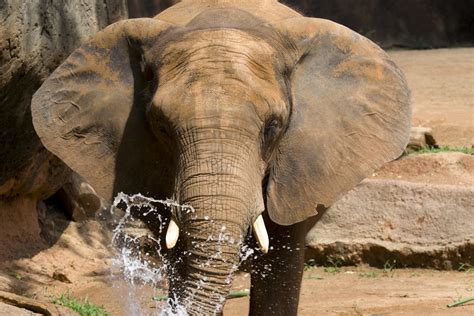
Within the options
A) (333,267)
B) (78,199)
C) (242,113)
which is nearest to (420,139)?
(333,267)

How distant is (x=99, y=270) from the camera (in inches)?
366

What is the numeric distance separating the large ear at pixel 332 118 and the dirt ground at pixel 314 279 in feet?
4.95

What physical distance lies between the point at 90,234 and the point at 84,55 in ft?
11.8

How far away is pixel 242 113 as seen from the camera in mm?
5551

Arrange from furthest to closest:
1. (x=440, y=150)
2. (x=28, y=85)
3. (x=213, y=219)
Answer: (x=440, y=150) → (x=28, y=85) → (x=213, y=219)

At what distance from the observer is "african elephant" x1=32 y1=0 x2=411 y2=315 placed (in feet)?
18.3

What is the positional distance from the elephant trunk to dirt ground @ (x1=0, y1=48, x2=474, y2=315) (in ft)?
7.55

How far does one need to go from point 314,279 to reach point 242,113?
3.54m

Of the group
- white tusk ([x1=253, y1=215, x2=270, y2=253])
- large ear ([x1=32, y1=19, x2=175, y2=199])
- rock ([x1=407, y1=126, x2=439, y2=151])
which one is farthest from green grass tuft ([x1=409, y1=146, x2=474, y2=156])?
white tusk ([x1=253, y1=215, x2=270, y2=253])

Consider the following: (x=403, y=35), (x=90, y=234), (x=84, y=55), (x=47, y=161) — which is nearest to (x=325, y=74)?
(x=84, y=55)

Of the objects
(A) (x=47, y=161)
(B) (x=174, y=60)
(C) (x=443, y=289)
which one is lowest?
(C) (x=443, y=289)

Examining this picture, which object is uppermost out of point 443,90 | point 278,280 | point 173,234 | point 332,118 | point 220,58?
point 220,58

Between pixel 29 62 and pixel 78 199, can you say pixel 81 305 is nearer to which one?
pixel 29 62

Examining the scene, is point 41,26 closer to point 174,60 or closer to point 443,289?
point 174,60
